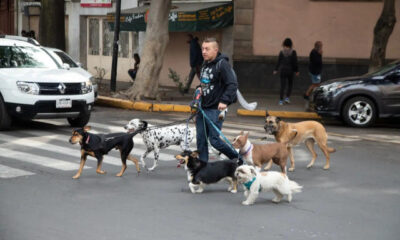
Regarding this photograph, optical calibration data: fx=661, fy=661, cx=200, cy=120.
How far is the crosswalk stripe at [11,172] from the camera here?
907 cm

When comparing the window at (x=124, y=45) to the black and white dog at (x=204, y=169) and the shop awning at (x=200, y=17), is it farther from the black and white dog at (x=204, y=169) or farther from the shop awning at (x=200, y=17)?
the black and white dog at (x=204, y=169)

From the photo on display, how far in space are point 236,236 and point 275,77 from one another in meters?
17.4

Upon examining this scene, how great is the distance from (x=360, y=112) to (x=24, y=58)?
25.3ft

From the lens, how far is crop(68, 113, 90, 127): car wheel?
14077 mm

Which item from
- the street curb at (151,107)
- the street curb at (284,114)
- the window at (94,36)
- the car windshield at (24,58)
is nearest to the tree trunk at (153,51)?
the street curb at (151,107)

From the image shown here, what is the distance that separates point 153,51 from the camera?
19.4 metres

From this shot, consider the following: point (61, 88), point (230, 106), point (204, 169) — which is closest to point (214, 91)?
point (204, 169)

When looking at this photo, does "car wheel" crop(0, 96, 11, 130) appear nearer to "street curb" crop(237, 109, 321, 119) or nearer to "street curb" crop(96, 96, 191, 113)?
"street curb" crop(96, 96, 191, 113)

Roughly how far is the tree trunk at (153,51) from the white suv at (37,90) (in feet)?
16.9

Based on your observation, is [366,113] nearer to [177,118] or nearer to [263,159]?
[177,118]

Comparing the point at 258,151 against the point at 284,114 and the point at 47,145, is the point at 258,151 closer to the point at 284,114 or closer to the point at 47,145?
the point at 47,145

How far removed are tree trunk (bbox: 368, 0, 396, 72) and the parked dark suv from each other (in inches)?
105

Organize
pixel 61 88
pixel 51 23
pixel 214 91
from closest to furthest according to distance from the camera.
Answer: pixel 214 91
pixel 61 88
pixel 51 23

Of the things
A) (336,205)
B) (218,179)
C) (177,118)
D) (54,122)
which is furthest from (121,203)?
(177,118)
